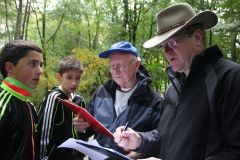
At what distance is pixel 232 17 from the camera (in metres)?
8.05

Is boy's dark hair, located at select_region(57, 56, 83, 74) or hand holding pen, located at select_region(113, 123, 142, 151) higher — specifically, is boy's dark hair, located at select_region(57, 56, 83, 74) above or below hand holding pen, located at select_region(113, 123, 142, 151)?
above

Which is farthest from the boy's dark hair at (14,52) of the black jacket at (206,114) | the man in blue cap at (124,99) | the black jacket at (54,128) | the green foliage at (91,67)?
the green foliage at (91,67)

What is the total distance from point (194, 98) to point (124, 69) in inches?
51.2

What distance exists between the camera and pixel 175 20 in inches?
94.5

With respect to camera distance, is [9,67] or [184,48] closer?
[184,48]

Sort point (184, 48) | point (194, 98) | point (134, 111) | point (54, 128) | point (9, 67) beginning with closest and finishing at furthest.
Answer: point (194, 98) → point (184, 48) → point (9, 67) → point (134, 111) → point (54, 128)

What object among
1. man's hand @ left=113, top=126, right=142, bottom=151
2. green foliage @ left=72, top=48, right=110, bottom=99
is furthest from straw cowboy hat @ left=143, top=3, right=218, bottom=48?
green foliage @ left=72, top=48, right=110, bottom=99

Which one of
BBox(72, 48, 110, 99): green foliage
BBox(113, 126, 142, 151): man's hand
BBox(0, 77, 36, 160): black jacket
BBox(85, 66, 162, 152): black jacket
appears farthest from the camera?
BBox(72, 48, 110, 99): green foliage

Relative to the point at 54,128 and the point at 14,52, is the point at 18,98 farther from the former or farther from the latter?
the point at 54,128

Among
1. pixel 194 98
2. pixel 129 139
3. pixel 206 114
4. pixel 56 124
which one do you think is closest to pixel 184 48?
pixel 194 98

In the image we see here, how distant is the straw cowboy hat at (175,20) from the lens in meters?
2.31

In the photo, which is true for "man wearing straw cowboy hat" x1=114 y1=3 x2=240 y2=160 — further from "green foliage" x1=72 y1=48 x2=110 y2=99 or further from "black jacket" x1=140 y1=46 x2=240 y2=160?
"green foliage" x1=72 y1=48 x2=110 y2=99

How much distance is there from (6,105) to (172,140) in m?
1.48

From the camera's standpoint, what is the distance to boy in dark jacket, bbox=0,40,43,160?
2.70 m
